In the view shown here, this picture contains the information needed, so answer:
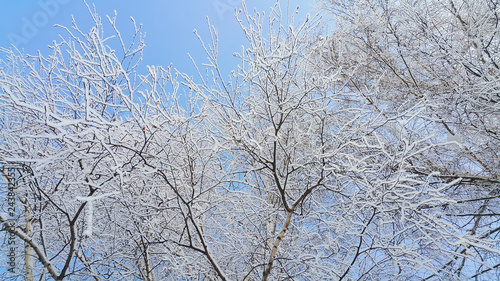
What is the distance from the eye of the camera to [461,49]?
11.3ft

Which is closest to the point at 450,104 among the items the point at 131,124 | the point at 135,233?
the point at 131,124

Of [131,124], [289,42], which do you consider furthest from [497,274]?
[131,124]

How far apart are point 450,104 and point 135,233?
3897 mm

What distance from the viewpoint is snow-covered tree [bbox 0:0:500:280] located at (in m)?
2.55

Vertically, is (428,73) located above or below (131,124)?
above

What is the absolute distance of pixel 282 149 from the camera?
3.94 meters

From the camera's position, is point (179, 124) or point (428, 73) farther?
point (428, 73)

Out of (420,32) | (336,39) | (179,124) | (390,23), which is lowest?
(179,124)

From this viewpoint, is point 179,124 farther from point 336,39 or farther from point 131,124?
point 336,39

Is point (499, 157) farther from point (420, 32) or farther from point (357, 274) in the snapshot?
point (357, 274)

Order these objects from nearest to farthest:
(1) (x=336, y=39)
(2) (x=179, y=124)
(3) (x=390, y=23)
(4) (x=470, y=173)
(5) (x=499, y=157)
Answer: (2) (x=179, y=124), (5) (x=499, y=157), (4) (x=470, y=173), (3) (x=390, y=23), (1) (x=336, y=39)

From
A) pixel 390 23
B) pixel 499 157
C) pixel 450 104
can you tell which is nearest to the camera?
pixel 450 104

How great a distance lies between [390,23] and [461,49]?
135 cm

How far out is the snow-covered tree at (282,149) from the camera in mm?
2553
